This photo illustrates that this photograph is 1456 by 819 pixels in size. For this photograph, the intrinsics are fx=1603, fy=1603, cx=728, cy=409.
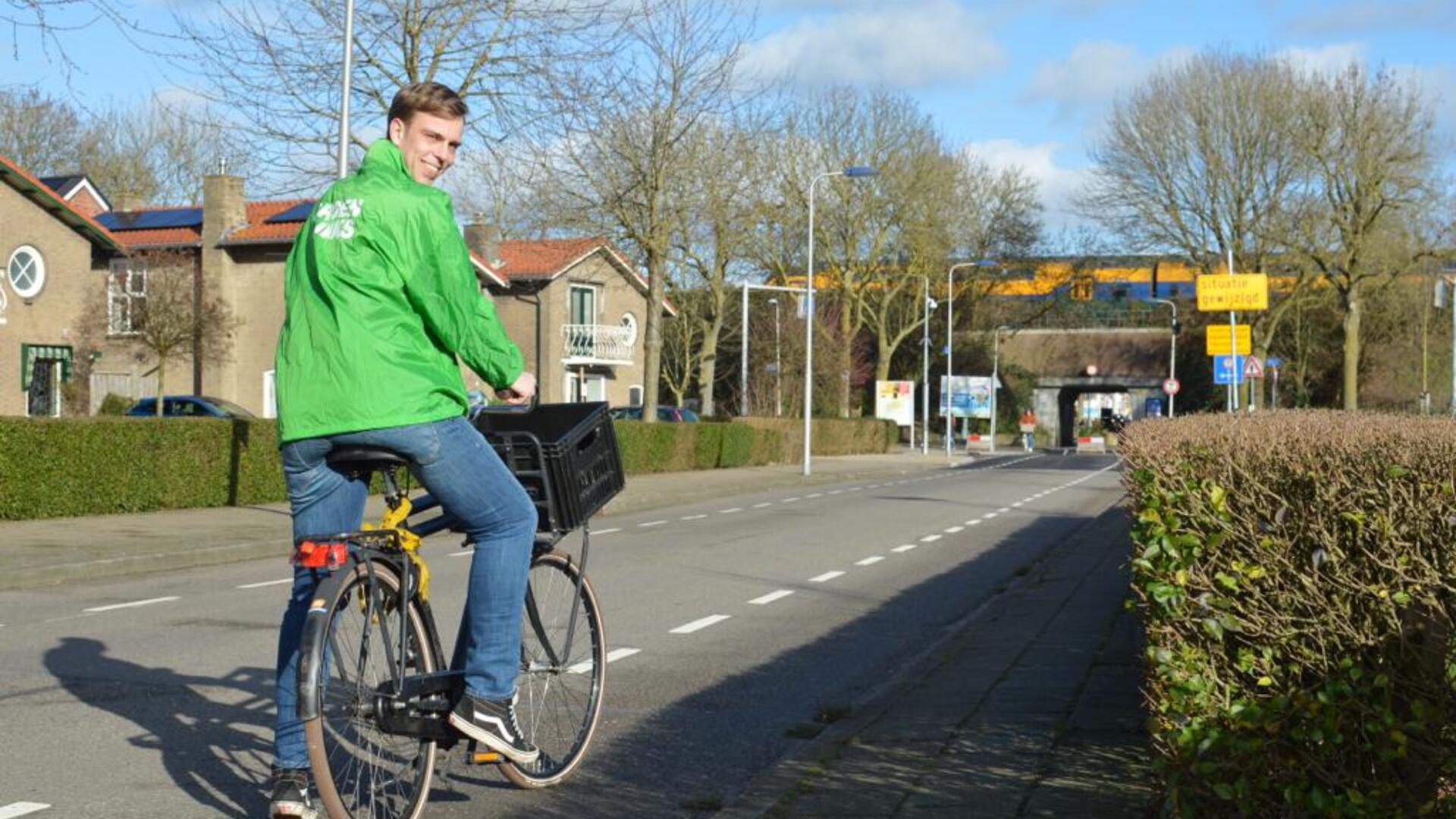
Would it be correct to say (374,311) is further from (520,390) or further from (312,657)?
(312,657)

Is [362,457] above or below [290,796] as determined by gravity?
above

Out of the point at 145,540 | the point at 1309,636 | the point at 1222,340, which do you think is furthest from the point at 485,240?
the point at 1309,636

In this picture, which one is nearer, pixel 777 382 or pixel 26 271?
pixel 26 271

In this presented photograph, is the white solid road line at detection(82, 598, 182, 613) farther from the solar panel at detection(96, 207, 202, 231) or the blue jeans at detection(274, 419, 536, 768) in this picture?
the solar panel at detection(96, 207, 202, 231)

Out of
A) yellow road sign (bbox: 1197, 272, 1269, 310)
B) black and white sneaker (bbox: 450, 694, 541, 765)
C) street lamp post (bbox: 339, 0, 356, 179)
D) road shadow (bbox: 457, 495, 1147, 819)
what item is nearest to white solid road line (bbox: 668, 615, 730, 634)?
road shadow (bbox: 457, 495, 1147, 819)

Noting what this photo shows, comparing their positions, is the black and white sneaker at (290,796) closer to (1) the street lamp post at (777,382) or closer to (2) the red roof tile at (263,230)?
(2) the red roof tile at (263,230)

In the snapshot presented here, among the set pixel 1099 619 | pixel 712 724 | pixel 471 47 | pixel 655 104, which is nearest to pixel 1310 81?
pixel 655 104

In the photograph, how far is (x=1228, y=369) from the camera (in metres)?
39.8

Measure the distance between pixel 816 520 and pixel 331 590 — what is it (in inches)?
671

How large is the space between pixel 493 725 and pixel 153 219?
4658 cm

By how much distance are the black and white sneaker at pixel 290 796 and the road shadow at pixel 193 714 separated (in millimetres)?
861

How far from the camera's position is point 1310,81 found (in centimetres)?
4788

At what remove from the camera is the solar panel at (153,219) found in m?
46.4

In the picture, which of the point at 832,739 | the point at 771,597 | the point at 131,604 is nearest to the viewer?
the point at 832,739
